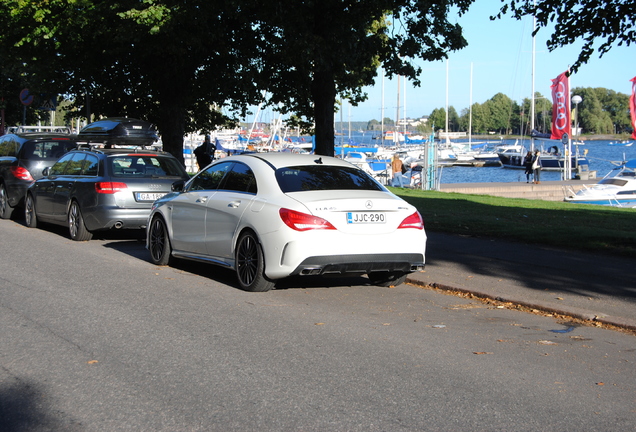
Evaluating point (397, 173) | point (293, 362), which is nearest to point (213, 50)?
point (397, 173)

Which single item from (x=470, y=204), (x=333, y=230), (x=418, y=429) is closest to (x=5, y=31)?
(x=470, y=204)

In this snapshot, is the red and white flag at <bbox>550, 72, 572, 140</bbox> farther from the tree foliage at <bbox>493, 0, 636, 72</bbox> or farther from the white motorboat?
the tree foliage at <bbox>493, 0, 636, 72</bbox>

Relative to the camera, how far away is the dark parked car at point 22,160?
18125 mm

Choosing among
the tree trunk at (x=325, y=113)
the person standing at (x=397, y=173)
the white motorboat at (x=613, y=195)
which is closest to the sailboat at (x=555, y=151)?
the tree trunk at (x=325, y=113)

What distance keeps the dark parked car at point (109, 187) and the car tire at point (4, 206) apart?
11.4 ft

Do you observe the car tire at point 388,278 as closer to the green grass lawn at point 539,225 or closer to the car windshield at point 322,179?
the car windshield at point 322,179

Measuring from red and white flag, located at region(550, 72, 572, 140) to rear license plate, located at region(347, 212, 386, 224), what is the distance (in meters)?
35.3

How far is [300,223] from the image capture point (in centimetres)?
868

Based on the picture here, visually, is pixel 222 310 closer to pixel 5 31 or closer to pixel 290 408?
pixel 290 408

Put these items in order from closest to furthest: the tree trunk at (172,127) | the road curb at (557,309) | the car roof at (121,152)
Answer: the road curb at (557,309) < the car roof at (121,152) < the tree trunk at (172,127)

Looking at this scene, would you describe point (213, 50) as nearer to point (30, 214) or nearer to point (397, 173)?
point (30, 214)

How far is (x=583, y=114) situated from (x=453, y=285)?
184 m

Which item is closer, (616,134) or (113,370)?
(113,370)

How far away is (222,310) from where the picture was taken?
8.25 meters
